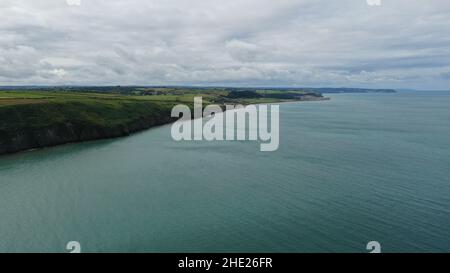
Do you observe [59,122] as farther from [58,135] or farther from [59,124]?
[58,135]

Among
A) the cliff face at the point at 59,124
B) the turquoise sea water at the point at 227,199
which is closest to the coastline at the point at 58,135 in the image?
the cliff face at the point at 59,124

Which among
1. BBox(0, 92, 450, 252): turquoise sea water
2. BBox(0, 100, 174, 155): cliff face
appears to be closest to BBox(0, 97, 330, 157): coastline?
BBox(0, 100, 174, 155): cliff face

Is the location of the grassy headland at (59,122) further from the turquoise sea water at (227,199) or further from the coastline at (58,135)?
the turquoise sea water at (227,199)

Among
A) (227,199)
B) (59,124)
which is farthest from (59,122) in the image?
(227,199)
